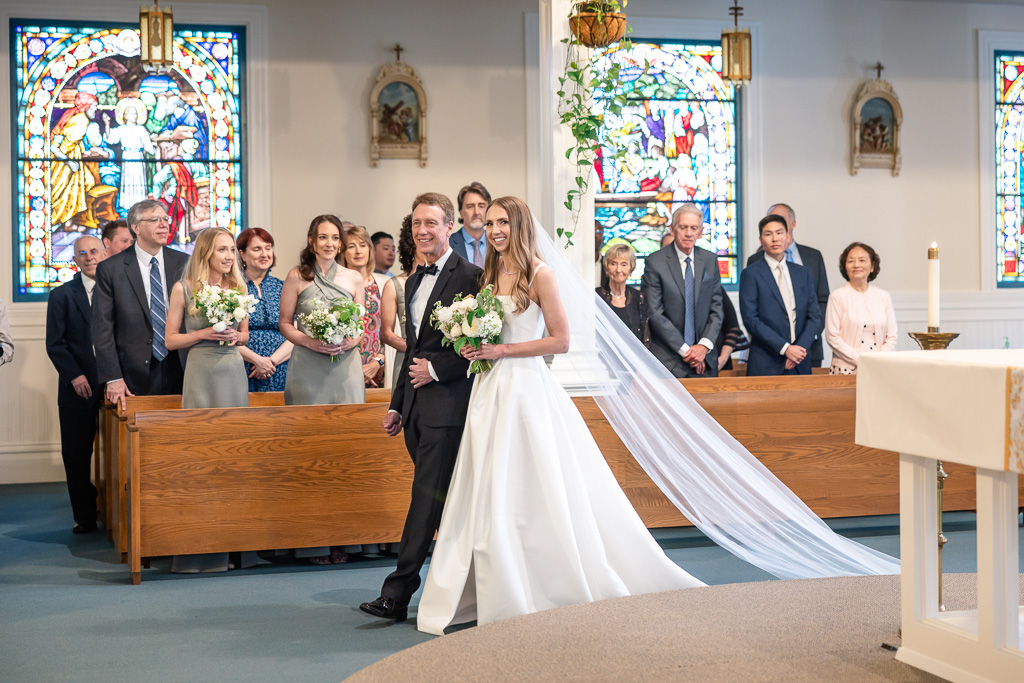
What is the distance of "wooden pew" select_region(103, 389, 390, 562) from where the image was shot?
527 centimetres

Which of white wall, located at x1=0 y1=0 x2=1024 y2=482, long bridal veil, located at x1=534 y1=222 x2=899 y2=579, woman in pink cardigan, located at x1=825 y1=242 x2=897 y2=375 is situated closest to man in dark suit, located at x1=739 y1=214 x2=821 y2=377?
woman in pink cardigan, located at x1=825 y1=242 x2=897 y2=375

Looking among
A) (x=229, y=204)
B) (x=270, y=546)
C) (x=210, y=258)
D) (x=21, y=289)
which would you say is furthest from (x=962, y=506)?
(x=21, y=289)

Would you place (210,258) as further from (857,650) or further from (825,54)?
(825,54)

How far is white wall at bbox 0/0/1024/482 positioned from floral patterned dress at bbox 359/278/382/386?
195cm

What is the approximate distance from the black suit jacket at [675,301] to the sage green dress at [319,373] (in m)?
1.97

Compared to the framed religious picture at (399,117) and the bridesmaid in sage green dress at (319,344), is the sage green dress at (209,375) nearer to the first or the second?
the bridesmaid in sage green dress at (319,344)

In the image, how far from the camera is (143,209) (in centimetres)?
570

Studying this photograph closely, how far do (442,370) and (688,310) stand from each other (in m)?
2.78

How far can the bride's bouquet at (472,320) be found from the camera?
13.0 ft

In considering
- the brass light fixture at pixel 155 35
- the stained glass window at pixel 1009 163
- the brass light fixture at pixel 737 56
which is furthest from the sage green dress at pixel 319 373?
the stained glass window at pixel 1009 163

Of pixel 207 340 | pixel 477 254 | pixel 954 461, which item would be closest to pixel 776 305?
pixel 477 254

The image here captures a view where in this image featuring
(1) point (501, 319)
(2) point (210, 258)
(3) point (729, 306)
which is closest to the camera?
(1) point (501, 319)

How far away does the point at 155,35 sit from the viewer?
23.9ft

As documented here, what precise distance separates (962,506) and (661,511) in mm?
1717
